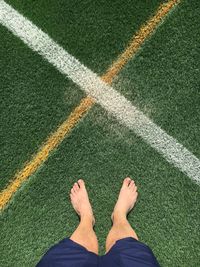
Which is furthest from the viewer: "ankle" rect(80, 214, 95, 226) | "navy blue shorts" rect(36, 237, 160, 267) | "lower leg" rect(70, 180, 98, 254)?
"ankle" rect(80, 214, 95, 226)

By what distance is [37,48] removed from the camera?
4.87m

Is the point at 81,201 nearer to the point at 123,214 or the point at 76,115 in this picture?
the point at 123,214

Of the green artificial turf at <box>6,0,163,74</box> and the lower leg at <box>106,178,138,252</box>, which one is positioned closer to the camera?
the lower leg at <box>106,178,138,252</box>

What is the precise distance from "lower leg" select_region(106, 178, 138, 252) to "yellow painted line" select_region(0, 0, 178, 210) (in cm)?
73

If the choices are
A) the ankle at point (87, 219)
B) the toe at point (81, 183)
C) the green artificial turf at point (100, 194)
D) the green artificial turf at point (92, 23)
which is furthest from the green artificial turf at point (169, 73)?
the ankle at point (87, 219)

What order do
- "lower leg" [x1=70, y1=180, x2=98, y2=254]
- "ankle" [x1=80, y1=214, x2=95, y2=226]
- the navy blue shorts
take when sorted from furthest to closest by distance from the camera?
"ankle" [x1=80, y1=214, x2=95, y2=226], "lower leg" [x1=70, y1=180, x2=98, y2=254], the navy blue shorts

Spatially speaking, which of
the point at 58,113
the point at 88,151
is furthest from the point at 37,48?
the point at 88,151

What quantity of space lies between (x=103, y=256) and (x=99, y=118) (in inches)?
48.8

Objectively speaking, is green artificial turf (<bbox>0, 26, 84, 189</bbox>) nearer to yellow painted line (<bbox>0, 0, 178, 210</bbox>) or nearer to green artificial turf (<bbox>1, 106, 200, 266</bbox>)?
yellow painted line (<bbox>0, 0, 178, 210</bbox>)

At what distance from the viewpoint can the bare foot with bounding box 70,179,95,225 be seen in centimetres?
477

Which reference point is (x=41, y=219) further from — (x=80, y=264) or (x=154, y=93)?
Answer: (x=154, y=93)

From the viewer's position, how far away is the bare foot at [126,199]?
15.6 ft

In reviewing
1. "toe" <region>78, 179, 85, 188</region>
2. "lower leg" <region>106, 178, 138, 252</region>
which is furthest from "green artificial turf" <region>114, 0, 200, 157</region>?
"toe" <region>78, 179, 85, 188</region>

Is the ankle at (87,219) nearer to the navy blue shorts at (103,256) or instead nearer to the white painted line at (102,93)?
the navy blue shorts at (103,256)
